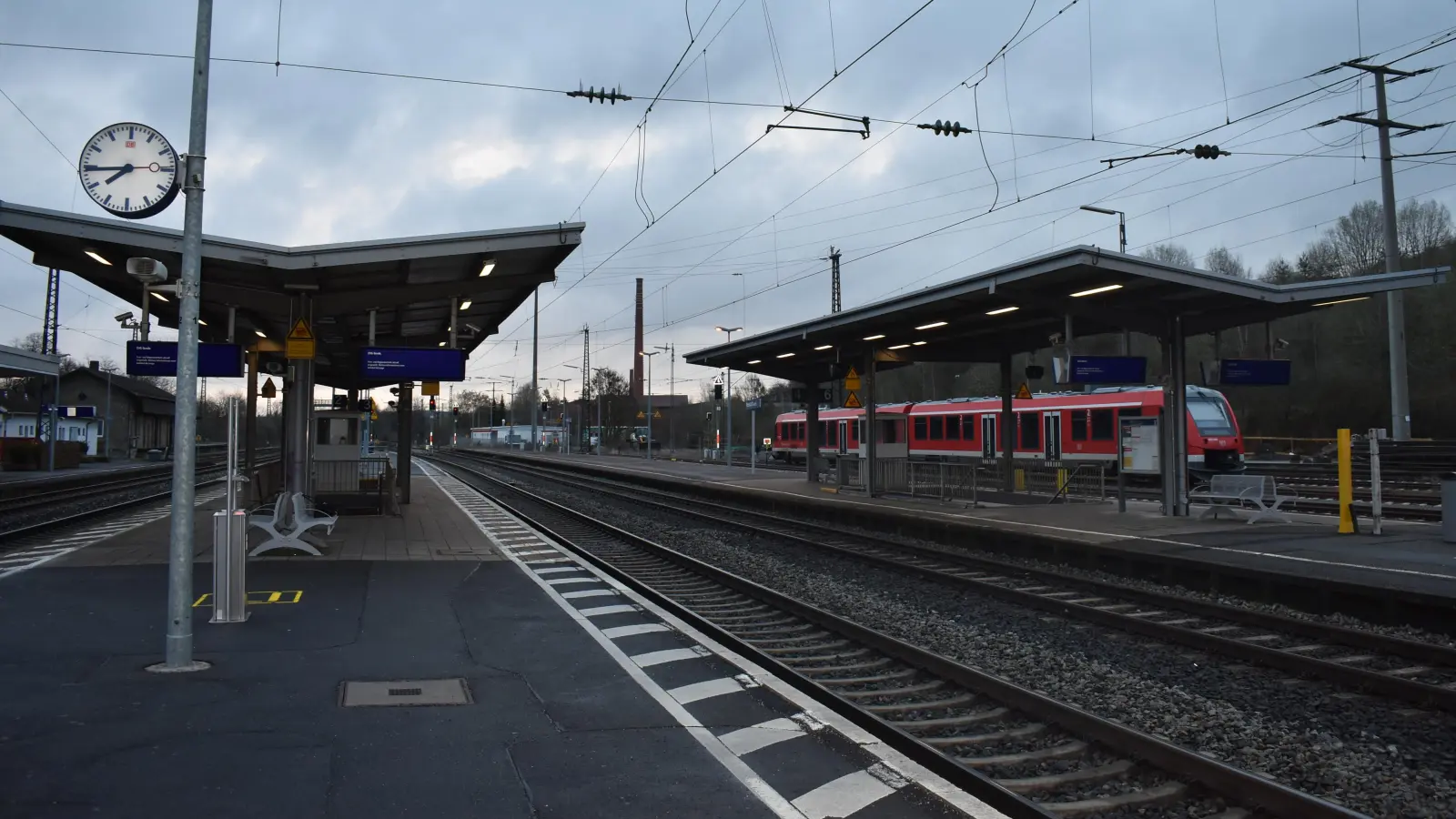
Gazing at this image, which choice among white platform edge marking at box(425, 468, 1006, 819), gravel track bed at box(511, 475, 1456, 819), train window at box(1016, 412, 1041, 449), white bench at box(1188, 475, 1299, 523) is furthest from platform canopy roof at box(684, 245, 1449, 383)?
white platform edge marking at box(425, 468, 1006, 819)

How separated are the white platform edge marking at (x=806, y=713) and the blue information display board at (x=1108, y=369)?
1115cm

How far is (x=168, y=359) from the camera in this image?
12.9 meters

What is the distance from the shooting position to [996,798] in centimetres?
472

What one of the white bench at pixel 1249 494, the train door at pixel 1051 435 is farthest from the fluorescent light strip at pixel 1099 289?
the train door at pixel 1051 435

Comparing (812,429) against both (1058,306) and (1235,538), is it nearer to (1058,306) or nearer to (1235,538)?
(1058,306)

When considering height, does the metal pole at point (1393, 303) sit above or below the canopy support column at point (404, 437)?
above

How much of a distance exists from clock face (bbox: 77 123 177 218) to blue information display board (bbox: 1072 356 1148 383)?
566 inches

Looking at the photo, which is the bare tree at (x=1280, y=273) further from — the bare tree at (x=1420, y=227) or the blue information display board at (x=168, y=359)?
the blue information display board at (x=168, y=359)

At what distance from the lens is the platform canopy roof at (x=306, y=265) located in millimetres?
11781

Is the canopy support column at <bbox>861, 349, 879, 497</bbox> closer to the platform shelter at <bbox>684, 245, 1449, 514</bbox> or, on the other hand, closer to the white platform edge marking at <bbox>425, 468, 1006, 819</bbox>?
the platform shelter at <bbox>684, 245, 1449, 514</bbox>

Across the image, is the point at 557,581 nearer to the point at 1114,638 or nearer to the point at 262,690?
the point at 262,690

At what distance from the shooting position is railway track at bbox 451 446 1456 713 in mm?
7379

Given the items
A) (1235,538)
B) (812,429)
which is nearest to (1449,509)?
(1235,538)

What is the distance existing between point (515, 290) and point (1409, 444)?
29.9 m
